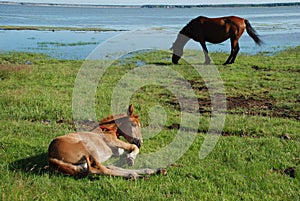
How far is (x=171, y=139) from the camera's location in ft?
21.5

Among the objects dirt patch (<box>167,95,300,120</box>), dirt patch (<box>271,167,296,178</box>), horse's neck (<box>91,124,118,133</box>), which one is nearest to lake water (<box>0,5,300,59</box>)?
dirt patch (<box>167,95,300,120</box>)

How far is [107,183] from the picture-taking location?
4.64 m

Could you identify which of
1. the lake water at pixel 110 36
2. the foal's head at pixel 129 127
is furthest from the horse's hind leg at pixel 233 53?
the foal's head at pixel 129 127

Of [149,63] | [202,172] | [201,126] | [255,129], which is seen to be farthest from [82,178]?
[149,63]

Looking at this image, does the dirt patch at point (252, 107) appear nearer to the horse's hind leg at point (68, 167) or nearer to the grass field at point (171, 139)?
the grass field at point (171, 139)

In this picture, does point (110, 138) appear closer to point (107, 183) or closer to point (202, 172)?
point (107, 183)

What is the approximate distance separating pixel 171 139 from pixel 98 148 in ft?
5.80

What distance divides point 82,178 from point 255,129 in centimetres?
375

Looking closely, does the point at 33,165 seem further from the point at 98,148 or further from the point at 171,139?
the point at 171,139

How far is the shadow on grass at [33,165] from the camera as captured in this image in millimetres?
4977

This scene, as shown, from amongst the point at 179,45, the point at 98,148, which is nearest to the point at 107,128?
the point at 98,148

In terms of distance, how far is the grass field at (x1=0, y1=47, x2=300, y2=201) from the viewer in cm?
448

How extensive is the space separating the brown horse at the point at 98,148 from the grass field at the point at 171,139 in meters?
0.17

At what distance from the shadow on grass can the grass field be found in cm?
1
